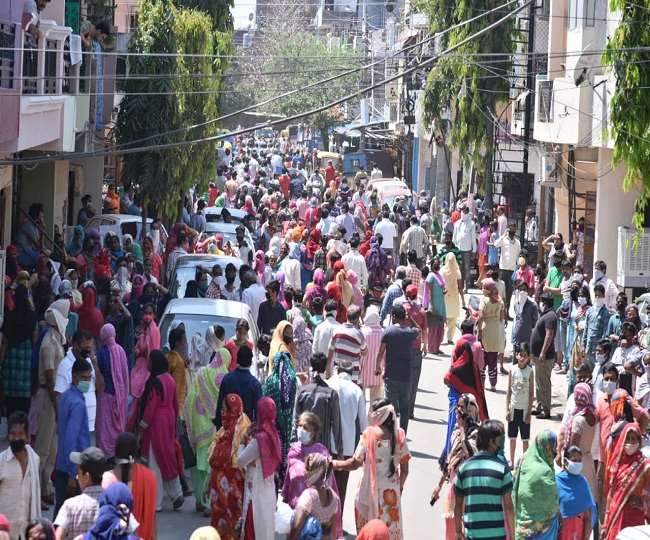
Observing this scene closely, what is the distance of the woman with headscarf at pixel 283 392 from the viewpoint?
12906mm

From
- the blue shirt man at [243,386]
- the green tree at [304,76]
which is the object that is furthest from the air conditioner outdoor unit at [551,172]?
the green tree at [304,76]

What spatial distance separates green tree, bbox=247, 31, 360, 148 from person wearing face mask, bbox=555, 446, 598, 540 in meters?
57.8

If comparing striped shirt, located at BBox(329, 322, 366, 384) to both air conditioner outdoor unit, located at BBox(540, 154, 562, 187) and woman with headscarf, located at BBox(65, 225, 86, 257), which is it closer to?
woman with headscarf, located at BBox(65, 225, 86, 257)

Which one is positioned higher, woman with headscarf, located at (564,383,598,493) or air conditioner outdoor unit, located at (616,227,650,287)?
air conditioner outdoor unit, located at (616,227,650,287)

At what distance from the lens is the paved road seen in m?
13.0

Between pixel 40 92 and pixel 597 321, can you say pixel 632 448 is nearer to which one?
pixel 597 321

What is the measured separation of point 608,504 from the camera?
11.5m

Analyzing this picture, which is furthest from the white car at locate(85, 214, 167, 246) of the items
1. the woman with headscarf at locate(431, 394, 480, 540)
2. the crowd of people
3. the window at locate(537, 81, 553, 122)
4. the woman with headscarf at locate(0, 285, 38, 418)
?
the woman with headscarf at locate(431, 394, 480, 540)

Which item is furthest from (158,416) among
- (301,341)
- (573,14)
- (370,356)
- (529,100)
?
(529,100)

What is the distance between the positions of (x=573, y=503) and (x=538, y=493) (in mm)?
642

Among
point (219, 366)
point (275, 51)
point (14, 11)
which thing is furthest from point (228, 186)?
point (275, 51)

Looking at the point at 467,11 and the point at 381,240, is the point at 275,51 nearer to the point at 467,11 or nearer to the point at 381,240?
the point at 467,11

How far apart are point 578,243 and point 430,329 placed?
298 inches

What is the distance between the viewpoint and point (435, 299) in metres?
21.7
